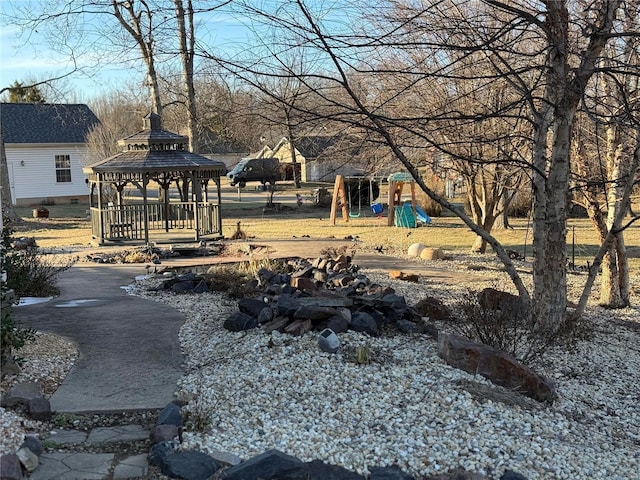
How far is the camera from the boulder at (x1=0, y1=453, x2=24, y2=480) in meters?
3.73

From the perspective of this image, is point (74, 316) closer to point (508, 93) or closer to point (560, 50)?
point (560, 50)

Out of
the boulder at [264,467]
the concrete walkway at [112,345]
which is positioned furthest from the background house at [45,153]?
the boulder at [264,467]

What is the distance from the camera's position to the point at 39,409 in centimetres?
488

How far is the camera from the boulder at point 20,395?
4.97 metres

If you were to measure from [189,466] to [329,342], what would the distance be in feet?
6.98

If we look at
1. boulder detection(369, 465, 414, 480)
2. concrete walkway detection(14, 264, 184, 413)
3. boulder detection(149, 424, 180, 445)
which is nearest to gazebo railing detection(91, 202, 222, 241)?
concrete walkway detection(14, 264, 184, 413)

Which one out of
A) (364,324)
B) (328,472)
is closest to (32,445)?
(328,472)

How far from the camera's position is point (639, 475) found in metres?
4.10

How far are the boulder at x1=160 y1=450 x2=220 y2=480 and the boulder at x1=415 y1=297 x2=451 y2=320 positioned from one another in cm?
389

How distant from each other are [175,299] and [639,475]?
272 inches

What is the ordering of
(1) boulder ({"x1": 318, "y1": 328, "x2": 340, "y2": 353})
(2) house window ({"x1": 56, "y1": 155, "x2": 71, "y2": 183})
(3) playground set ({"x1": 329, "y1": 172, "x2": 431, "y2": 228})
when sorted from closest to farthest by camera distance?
1. (1) boulder ({"x1": 318, "y1": 328, "x2": 340, "y2": 353})
2. (3) playground set ({"x1": 329, "y1": 172, "x2": 431, "y2": 228})
3. (2) house window ({"x1": 56, "y1": 155, "x2": 71, "y2": 183})

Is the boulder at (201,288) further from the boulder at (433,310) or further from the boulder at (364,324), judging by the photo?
the boulder at (364,324)

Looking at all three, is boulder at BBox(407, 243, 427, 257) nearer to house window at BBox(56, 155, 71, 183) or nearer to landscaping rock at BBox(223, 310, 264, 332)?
landscaping rock at BBox(223, 310, 264, 332)

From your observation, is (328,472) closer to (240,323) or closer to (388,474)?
(388,474)
